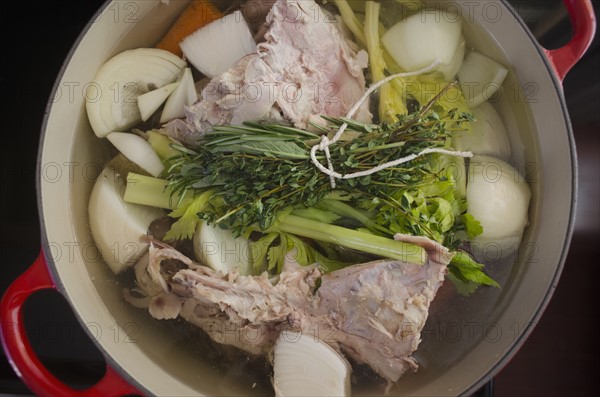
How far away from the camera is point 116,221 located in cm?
140

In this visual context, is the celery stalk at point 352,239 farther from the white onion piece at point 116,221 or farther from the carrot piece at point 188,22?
the carrot piece at point 188,22

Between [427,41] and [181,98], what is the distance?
62 cm

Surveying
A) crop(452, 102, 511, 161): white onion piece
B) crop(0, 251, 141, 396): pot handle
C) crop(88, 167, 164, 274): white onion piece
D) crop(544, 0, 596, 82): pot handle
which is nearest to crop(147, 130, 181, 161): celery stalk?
crop(88, 167, 164, 274): white onion piece

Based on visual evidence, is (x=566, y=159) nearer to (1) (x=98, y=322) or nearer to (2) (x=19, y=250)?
(1) (x=98, y=322)

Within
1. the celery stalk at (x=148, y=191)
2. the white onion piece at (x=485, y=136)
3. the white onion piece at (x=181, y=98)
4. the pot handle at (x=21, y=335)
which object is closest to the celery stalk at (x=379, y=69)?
the white onion piece at (x=485, y=136)

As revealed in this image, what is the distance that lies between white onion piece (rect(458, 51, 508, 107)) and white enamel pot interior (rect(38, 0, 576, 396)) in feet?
0.08

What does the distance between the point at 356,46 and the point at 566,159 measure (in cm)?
56

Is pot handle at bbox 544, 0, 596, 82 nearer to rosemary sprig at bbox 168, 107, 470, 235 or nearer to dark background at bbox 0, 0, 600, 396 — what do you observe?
rosemary sprig at bbox 168, 107, 470, 235

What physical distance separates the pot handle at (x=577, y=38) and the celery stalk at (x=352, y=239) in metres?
0.52

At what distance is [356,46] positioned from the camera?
147 cm

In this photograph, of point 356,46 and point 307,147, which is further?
point 356,46

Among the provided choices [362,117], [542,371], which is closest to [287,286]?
[362,117]

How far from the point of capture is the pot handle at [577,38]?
130 centimetres

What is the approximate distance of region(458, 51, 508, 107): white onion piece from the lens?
1472 mm
